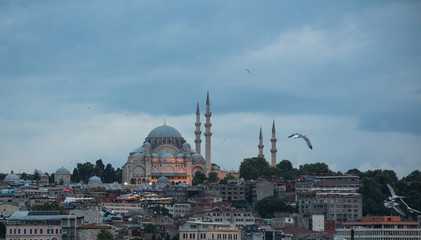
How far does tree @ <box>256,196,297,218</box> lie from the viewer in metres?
123

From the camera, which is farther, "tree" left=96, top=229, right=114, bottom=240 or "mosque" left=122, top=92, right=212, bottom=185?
"mosque" left=122, top=92, right=212, bottom=185

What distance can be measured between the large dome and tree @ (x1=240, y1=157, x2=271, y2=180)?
19.9 meters

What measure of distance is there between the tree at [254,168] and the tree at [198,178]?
18.5 ft

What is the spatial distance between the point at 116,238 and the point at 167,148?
84049mm

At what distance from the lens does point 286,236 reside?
101938 millimetres

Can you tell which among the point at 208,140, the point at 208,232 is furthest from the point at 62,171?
the point at 208,232

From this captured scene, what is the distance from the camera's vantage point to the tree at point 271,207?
4845 inches

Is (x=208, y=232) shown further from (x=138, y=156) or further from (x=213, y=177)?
(x=138, y=156)

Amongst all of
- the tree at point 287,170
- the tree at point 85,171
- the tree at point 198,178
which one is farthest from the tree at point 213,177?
the tree at point 85,171

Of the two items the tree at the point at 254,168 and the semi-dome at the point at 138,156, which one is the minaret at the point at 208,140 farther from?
the semi-dome at the point at 138,156

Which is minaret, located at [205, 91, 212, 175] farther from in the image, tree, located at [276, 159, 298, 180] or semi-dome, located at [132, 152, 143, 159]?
semi-dome, located at [132, 152, 143, 159]

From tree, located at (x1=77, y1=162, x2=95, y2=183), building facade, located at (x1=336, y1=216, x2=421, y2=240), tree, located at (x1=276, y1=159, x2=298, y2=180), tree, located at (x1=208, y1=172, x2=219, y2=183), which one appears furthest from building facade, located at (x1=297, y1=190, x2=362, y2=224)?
tree, located at (x1=77, y1=162, x2=95, y2=183)

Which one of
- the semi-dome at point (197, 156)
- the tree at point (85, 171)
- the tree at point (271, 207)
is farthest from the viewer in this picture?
the tree at point (85, 171)

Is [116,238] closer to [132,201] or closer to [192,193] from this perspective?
[132,201]
